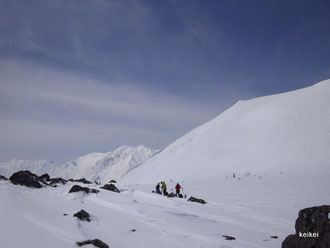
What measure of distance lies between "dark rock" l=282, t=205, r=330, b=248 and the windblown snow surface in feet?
7.65

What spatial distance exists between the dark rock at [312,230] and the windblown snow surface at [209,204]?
7.65 ft

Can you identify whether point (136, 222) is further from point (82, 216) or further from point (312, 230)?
point (312, 230)

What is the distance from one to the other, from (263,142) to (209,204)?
129 ft

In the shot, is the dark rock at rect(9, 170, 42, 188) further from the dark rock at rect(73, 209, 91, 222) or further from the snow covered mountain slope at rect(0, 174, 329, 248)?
the dark rock at rect(73, 209, 91, 222)

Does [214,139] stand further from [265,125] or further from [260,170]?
[260,170]

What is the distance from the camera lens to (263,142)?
55.2m

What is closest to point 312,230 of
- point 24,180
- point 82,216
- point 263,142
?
point 82,216

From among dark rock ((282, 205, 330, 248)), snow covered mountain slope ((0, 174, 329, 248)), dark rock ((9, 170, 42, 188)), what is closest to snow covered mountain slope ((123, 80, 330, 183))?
snow covered mountain slope ((0, 174, 329, 248))

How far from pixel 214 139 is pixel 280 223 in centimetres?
5131

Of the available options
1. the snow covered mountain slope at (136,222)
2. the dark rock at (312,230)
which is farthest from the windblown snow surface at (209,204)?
the dark rock at (312,230)

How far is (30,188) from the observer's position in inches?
632

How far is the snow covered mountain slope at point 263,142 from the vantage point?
4354cm

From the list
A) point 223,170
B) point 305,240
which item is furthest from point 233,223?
point 223,170

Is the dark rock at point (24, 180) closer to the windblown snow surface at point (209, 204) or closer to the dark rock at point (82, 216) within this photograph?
the windblown snow surface at point (209, 204)
